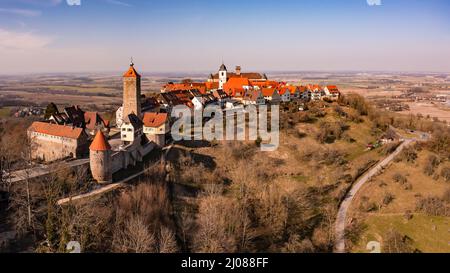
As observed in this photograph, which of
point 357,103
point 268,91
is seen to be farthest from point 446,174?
point 268,91

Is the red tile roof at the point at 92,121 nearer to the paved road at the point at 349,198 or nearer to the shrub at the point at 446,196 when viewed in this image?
the paved road at the point at 349,198

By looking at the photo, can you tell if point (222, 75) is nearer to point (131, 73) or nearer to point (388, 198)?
point (131, 73)

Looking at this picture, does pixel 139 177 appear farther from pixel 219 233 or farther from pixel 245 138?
pixel 245 138

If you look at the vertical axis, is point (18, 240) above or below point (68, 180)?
below

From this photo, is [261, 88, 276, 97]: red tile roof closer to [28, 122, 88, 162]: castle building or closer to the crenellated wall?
the crenellated wall

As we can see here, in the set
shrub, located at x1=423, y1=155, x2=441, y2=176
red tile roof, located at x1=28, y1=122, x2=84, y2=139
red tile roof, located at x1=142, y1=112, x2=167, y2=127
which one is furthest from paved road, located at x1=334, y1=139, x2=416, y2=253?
red tile roof, located at x1=28, y1=122, x2=84, y2=139
